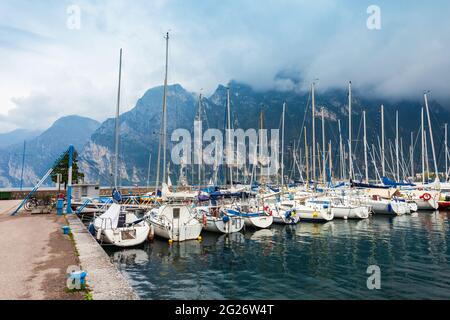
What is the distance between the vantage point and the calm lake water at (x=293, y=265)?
13273mm

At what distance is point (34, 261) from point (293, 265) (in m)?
14.0

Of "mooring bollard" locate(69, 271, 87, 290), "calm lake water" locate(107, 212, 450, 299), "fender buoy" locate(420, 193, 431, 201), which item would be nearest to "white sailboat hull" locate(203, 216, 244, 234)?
"calm lake water" locate(107, 212, 450, 299)

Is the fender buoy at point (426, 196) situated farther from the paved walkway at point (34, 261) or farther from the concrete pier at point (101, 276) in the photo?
the paved walkway at point (34, 261)

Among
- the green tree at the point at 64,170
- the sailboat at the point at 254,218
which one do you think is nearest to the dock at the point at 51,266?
the sailboat at the point at 254,218

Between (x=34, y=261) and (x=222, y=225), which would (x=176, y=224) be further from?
(x=34, y=261)

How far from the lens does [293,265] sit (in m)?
17.6

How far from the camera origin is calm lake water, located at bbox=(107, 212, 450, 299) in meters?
13.3

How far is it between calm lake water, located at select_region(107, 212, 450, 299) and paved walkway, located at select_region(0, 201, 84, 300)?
143 inches

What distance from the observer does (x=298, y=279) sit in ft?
49.2

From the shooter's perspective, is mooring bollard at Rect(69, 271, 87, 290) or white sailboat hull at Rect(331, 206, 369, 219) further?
white sailboat hull at Rect(331, 206, 369, 219)

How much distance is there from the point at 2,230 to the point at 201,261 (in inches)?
587

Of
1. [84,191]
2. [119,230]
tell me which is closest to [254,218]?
[119,230]

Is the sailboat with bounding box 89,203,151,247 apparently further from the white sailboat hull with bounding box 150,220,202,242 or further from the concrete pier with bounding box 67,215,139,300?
the concrete pier with bounding box 67,215,139,300
